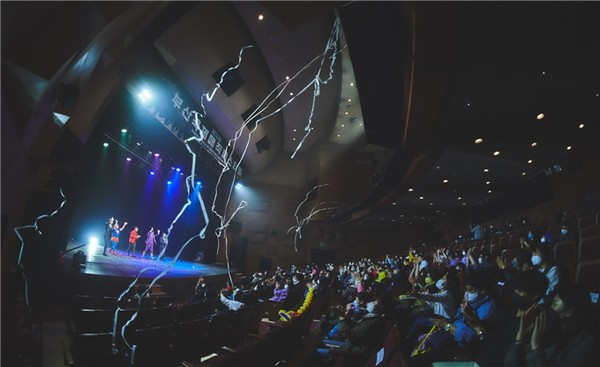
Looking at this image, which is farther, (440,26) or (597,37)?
(597,37)

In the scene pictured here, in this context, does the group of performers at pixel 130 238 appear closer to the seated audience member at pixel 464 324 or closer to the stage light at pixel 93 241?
the stage light at pixel 93 241

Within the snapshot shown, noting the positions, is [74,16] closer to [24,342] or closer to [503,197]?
[24,342]

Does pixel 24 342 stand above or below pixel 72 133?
below

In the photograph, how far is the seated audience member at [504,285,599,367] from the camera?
5.53 ft

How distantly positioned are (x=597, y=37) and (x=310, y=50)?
6.91m

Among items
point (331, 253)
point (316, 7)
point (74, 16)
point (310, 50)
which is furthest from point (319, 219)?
point (74, 16)

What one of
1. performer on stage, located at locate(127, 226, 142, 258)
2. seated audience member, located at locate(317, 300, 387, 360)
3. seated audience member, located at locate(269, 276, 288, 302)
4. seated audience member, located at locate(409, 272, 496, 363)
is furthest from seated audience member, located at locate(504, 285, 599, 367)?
performer on stage, located at locate(127, 226, 142, 258)

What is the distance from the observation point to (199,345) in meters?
3.14

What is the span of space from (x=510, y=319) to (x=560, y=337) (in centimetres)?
41

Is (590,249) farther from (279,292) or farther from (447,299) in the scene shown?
(279,292)

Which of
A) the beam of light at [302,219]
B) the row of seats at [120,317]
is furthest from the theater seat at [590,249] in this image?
the beam of light at [302,219]

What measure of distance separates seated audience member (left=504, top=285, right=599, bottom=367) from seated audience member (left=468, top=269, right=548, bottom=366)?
91mm

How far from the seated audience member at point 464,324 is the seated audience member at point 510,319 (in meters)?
0.19

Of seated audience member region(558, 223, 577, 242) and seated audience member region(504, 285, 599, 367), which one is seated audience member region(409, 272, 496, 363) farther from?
seated audience member region(558, 223, 577, 242)
